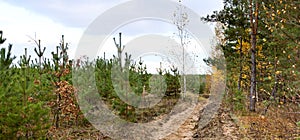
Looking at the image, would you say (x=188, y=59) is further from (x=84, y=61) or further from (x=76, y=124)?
(x=76, y=124)

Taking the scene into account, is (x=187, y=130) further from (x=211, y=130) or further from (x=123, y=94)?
(x=123, y=94)

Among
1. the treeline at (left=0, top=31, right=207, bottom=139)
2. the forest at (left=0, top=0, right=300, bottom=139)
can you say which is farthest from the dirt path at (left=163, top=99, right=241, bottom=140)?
the treeline at (left=0, top=31, right=207, bottom=139)

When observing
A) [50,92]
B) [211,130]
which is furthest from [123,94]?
[211,130]

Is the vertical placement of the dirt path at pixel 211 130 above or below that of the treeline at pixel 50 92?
below

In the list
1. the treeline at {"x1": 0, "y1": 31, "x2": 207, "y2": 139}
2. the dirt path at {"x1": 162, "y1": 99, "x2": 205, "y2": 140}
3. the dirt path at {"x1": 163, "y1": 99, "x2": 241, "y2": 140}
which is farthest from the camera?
the dirt path at {"x1": 162, "y1": 99, "x2": 205, "y2": 140}

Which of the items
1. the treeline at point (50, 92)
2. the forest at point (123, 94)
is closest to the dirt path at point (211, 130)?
the forest at point (123, 94)

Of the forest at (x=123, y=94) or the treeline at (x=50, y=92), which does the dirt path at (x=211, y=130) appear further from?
the treeline at (x=50, y=92)

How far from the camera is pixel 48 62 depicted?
31.5ft

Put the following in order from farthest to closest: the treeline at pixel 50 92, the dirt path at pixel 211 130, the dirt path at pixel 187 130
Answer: the dirt path at pixel 187 130 < the dirt path at pixel 211 130 < the treeline at pixel 50 92

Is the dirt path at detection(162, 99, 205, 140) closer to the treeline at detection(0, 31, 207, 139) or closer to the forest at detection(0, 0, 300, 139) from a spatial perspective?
the forest at detection(0, 0, 300, 139)


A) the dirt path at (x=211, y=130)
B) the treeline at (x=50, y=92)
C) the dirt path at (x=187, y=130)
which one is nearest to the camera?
the treeline at (x=50, y=92)

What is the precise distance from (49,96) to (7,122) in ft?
10.0

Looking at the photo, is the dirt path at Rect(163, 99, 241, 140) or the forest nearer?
the forest

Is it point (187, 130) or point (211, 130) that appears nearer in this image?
point (211, 130)
